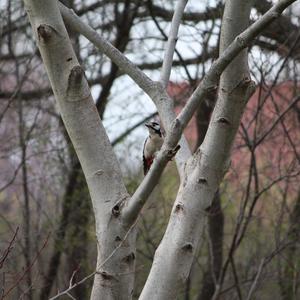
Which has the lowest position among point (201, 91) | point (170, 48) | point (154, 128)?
point (201, 91)

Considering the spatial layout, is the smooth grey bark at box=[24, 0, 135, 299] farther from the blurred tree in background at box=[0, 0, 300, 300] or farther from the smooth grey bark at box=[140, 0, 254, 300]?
the blurred tree in background at box=[0, 0, 300, 300]

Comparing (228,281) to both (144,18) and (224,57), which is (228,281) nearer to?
(144,18)

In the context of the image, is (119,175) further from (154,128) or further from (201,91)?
(154,128)

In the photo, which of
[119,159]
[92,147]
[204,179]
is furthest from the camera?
[119,159]

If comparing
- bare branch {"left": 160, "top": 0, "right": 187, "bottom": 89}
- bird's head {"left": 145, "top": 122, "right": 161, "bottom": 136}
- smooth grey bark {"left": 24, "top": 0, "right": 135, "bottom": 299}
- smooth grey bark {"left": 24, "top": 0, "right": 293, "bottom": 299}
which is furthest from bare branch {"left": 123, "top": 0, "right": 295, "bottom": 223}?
bird's head {"left": 145, "top": 122, "right": 161, "bottom": 136}

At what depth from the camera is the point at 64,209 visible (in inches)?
356

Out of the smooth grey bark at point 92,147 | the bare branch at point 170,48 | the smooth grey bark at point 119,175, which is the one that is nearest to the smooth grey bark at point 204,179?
the smooth grey bark at point 119,175

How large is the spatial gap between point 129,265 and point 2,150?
5.49 meters

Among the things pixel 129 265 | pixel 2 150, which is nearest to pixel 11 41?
pixel 2 150

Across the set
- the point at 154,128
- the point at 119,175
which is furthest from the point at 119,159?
the point at 119,175

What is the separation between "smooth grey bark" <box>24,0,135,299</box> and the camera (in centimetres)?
291

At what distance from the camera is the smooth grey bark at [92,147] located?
9.56 ft

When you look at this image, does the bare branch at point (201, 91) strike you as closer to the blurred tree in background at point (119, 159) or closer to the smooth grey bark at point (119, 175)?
the smooth grey bark at point (119, 175)

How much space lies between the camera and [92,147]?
2.99m
